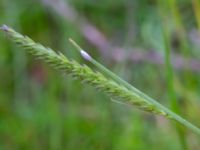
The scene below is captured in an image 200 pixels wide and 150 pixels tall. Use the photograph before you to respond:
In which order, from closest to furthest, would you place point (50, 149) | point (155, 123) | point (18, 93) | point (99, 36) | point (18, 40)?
point (18, 40)
point (50, 149)
point (155, 123)
point (18, 93)
point (99, 36)

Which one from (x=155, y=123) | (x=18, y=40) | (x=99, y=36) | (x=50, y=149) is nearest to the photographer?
(x=18, y=40)

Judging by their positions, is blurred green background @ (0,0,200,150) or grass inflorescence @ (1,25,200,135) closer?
grass inflorescence @ (1,25,200,135)

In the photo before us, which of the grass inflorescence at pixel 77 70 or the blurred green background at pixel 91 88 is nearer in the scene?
the grass inflorescence at pixel 77 70

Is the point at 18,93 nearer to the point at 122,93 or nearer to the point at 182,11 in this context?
the point at 182,11

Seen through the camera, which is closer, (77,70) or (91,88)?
(77,70)

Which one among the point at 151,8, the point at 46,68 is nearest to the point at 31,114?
the point at 46,68

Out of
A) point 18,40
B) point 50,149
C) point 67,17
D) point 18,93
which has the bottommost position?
point 50,149

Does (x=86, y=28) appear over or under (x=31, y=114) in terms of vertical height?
over

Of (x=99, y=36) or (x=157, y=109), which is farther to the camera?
(x=99, y=36)
